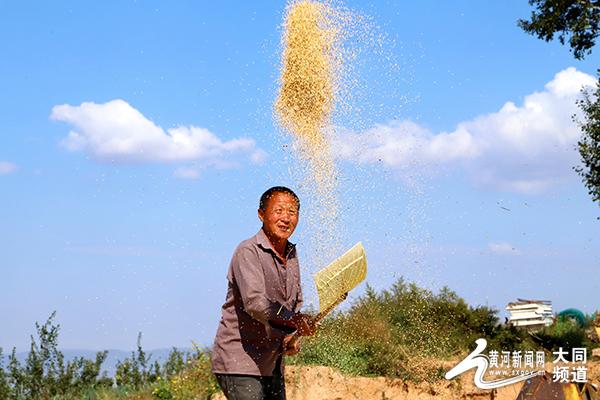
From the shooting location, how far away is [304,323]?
13.8 feet

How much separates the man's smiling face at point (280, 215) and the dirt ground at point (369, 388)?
5593mm

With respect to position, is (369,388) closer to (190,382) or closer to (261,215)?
(190,382)

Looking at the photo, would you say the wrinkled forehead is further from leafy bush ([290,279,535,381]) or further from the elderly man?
leafy bush ([290,279,535,381])

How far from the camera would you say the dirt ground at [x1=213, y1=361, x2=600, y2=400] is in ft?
32.1

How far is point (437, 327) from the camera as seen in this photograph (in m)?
12.6

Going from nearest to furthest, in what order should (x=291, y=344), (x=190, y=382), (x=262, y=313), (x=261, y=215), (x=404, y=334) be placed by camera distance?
→ 1. (x=262, y=313)
2. (x=291, y=344)
3. (x=261, y=215)
4. (x=190, y=382)
5. (x=404, y=334)

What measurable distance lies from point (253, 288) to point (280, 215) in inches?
18.3

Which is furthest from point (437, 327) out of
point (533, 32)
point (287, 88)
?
point (533, 32)

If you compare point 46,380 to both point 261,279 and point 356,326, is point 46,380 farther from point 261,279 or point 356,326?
point 261,279

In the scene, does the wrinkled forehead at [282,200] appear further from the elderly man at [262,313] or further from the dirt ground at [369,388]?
the dirt ground at [369,388]

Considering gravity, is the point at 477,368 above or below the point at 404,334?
below

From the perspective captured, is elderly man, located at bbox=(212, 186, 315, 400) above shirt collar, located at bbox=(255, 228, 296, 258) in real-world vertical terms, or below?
below

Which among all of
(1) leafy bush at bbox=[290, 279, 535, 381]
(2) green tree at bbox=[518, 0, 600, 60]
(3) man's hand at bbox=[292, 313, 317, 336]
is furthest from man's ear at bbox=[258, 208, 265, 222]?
(2) green tree at bbox=[518, 0, 600, 60]

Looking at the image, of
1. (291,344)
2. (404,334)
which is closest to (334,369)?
(404,334)
